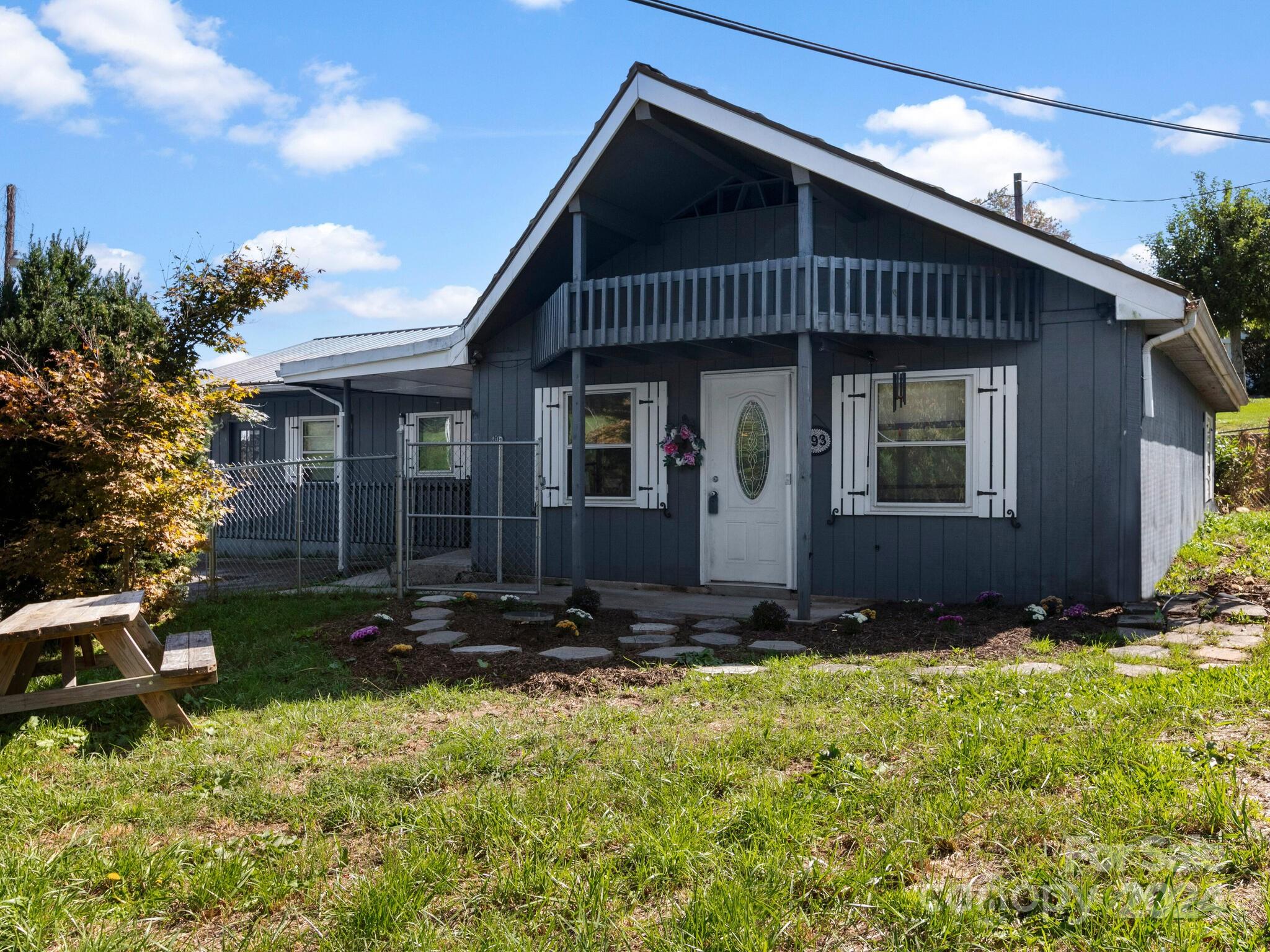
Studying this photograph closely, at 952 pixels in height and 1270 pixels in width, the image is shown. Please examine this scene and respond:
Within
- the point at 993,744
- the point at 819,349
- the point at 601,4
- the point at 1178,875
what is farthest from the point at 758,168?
the point at 1178,875

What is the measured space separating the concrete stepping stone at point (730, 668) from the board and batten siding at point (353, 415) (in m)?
8.52

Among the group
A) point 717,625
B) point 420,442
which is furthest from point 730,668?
point 420,442

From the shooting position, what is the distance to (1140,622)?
686 centimetres

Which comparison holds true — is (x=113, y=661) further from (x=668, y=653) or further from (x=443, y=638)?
(x=668, y=653)

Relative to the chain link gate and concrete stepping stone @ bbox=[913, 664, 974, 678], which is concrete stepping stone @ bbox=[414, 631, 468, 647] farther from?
concrete stepping stone @ bbox=[913, 664, 974, 678]

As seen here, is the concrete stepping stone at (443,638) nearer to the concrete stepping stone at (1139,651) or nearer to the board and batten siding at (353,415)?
the concrete stepping stone at (1139,651)

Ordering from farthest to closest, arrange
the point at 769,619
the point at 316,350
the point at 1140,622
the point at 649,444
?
the point at 316,350 < the point at 649,444 < the point at 769,619 < the point at 1140,622

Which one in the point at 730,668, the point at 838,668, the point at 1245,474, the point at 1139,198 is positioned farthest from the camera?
the point at 1139,198

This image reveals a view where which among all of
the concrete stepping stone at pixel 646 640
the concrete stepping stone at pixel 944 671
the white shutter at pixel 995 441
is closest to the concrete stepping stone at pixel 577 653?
the concrete stepping stone at pixel 646 640

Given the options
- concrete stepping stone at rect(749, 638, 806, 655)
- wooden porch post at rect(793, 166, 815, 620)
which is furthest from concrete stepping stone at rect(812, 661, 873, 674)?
wooden porch post at rect(793, 166, 815, 620)

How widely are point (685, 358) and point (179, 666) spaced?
240 inches

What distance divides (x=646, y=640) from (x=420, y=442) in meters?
7.33

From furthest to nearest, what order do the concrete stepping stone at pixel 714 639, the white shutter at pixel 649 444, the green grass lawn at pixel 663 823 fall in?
1. the white shutter at pixel 649 444
2. the concrete stepping stone at pixel 714 639
3. the green grass lawn at pixel 663 823

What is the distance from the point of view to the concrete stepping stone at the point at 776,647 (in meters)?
6.23
